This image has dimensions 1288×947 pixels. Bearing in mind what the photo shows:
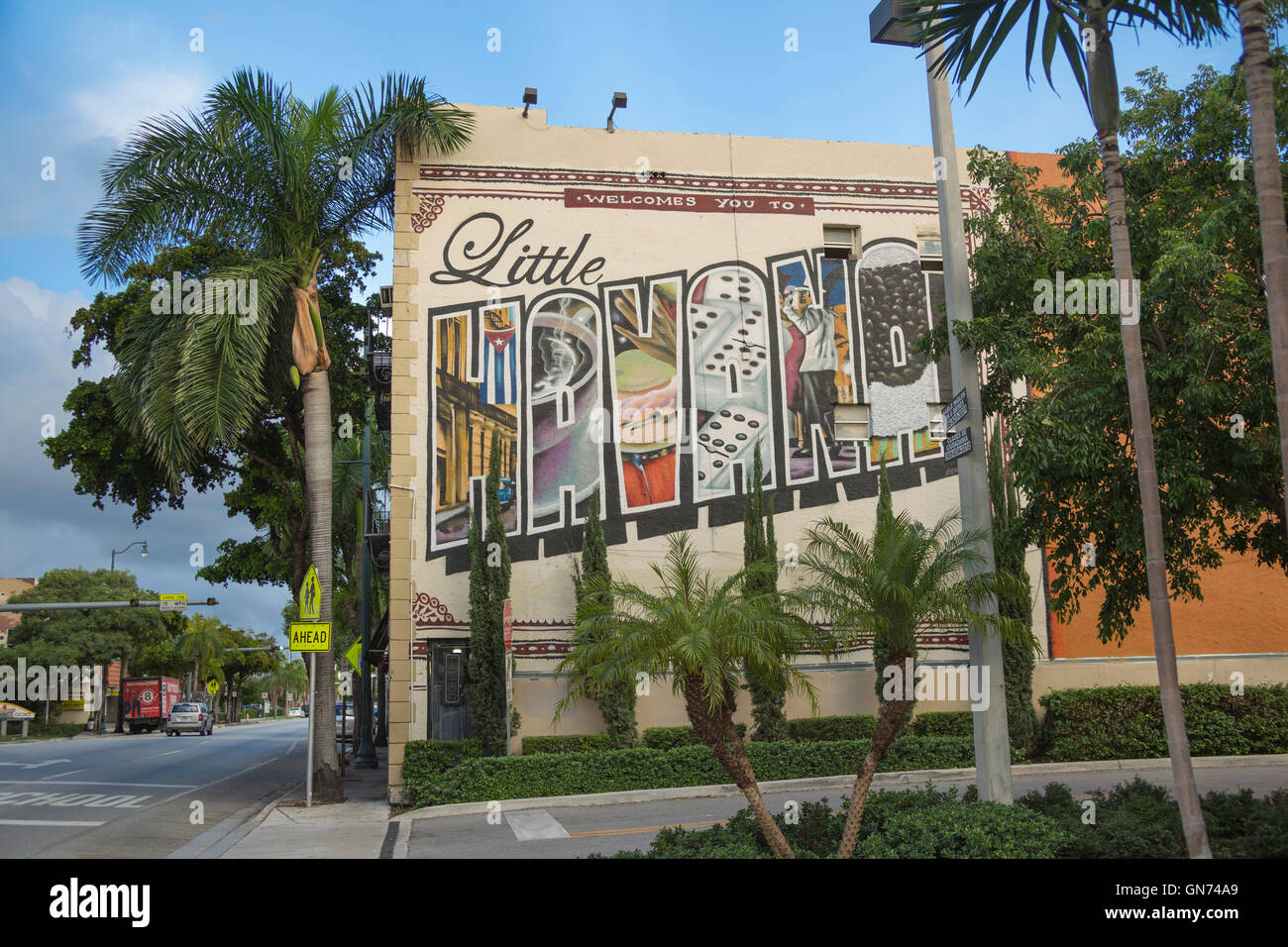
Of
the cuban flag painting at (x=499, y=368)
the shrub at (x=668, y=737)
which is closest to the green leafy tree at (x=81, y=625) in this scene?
the cuban flag painting at (x=499, y=368)

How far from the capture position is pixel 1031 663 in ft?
63.1

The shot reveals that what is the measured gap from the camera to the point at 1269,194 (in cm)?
716

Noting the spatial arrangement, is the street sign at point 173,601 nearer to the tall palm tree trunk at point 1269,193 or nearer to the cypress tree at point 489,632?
the cypress tree at point 489,632

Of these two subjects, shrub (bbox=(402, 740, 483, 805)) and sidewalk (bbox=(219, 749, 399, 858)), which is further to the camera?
shrub (bbox=(402, 740, 483, 805))

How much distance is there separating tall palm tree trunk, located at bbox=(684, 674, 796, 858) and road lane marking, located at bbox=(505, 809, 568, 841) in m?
4.97

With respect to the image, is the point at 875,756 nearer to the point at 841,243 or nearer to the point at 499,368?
the point at 499,368

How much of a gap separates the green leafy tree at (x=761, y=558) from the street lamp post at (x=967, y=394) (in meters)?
7.42

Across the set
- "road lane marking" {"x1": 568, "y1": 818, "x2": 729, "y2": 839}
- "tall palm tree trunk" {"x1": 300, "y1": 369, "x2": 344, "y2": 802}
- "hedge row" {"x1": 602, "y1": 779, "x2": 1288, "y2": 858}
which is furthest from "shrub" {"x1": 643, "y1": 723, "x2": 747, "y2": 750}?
"hedge row" {"x1": 602, "y1": 779, "x2": 1288, "y2": 858}

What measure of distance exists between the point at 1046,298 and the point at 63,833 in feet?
49.0

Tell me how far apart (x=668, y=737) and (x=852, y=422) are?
7409 mm

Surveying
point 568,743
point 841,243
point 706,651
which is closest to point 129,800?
point 568,743

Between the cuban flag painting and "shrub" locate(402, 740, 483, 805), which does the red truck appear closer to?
"shrub" locate(402, 740, 483, 805)

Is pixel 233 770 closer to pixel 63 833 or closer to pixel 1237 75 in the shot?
pixel 63 833

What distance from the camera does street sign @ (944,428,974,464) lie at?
413 inches
